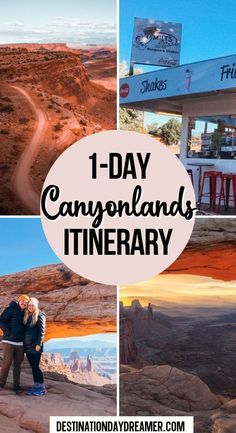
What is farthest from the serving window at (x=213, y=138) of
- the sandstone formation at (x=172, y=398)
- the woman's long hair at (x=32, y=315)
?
the woman's long hair at (x=32, y=315)

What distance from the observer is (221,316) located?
3.23 m

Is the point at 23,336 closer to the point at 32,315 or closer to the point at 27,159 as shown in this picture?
the point at 32,315

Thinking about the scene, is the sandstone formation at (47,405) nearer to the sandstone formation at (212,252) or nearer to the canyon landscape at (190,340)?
the canyon landscape at (190,340)

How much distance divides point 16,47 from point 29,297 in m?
1.64

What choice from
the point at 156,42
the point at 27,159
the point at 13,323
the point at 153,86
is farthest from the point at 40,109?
the point at 153,86

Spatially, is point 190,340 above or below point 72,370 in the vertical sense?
above

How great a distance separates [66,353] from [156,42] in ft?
11.2

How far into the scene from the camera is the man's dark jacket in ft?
10.5

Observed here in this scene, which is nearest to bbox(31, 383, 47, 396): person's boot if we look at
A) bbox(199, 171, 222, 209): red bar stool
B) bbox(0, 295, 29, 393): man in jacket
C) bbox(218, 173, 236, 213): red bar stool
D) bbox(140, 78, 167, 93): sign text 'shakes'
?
bbox(0, 295, 29, 393): man in jacket

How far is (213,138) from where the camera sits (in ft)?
22.0

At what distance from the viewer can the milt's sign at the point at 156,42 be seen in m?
3.85

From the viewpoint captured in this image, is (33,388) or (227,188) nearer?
(33,388)

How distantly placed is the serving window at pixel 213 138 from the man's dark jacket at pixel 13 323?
417 centimetres

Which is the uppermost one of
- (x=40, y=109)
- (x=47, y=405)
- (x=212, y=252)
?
(x=40, y=109)
